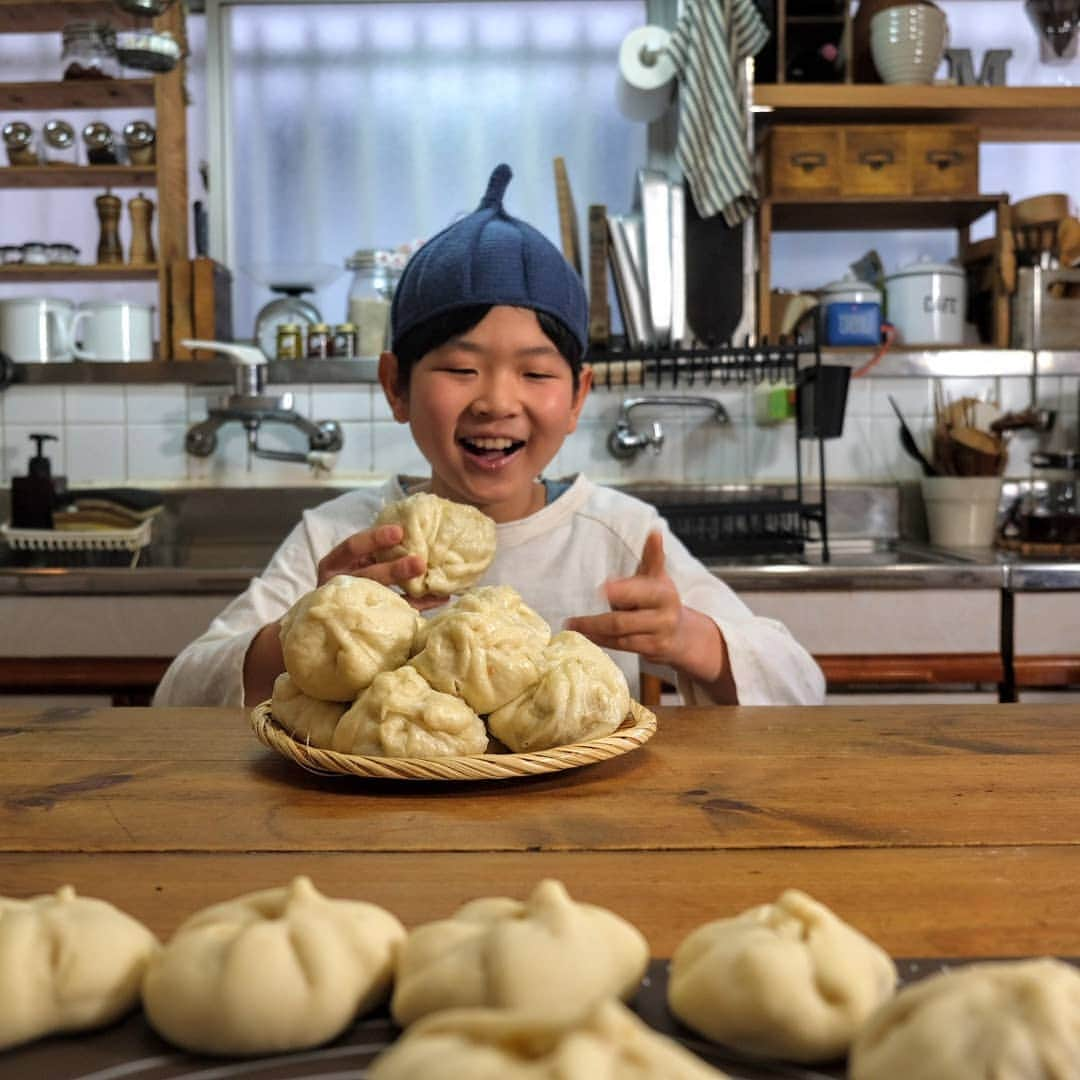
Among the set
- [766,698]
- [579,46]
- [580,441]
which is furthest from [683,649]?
[579,46]

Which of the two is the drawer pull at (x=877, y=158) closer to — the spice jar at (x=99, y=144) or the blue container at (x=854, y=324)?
the blue container at (x=854, y=324)

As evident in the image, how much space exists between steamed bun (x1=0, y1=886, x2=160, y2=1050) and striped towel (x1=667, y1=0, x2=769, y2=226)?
2481 mm

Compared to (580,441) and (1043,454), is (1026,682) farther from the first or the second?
A: (580,441)

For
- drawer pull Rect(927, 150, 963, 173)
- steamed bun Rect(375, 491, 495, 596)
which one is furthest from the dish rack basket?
drawer pull Rect(927, 150, 963, 173)

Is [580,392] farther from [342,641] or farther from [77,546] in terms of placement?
[77,546]

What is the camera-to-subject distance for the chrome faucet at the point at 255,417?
271cm

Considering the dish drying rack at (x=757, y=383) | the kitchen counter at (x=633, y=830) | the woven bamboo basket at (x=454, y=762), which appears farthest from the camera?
the dish drying rack at (x=757, y=383)

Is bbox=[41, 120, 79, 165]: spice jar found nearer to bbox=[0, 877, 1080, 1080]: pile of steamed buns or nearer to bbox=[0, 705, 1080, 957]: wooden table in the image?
bbox=[0, 705, 1080, 957]: wooden table

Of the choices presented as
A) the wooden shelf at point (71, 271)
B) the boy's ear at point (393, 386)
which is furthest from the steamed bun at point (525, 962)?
the wooden shelf at point (71, 271)

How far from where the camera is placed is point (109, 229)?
2.83 m

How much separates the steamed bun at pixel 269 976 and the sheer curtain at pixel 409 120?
278 cm

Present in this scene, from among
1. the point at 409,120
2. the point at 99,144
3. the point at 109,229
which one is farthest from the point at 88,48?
the point at 409,120

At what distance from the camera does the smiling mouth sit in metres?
1.39

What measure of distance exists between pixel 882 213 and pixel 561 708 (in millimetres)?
2420
